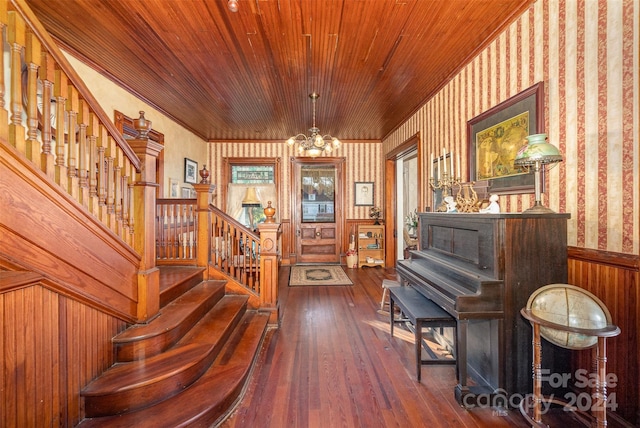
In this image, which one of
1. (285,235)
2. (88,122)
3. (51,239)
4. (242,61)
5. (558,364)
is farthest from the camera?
(285,235)

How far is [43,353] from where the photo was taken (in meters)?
1.42

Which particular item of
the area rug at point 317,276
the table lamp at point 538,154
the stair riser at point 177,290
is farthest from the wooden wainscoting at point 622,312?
the area rug at point 317,276

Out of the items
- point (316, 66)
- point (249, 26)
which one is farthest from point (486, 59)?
point (249, 26)

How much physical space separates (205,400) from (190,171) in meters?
4.86

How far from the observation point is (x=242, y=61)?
305 cm

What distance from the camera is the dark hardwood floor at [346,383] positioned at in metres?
1.79

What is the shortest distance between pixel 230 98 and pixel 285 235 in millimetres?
3624

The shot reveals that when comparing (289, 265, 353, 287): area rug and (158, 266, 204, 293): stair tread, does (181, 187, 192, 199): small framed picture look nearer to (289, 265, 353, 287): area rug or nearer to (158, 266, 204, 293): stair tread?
(158, 266, 204, 293): stair tread

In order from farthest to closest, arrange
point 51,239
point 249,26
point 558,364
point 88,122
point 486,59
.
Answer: point 486,59, point 249,26, point 558,364, point 88,122, point 51,239

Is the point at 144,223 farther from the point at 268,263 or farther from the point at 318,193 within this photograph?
the point at 318,193

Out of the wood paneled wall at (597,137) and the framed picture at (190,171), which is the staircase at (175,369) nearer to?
the wood paneled wall at (597,137)

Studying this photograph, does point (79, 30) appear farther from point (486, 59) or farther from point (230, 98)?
point (486, 59)

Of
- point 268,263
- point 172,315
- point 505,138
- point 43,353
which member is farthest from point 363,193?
point 43,353

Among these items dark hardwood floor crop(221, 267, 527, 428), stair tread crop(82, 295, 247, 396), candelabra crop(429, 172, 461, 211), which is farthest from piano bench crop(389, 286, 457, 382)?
stair tread crop(82, 295, 247, 396)
